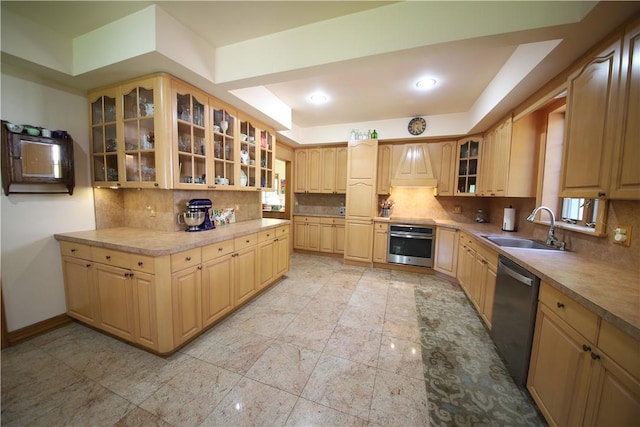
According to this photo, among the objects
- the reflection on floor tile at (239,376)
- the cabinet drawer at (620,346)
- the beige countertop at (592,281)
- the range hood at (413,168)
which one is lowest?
the reflection on floor tile at (239,376)

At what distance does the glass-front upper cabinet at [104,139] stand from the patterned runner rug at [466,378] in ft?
10.9

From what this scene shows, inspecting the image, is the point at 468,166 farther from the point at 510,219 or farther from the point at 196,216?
the point at 196,216

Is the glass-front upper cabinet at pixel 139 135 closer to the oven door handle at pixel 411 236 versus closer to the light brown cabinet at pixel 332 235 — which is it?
the light brown cabinet at pixel 332 235

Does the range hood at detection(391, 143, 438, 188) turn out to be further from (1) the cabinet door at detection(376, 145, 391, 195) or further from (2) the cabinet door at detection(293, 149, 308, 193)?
(2) the cabinet door at detection(293, 149, 308, 193)

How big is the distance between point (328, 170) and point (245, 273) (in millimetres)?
2947

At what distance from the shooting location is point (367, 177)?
4.10m

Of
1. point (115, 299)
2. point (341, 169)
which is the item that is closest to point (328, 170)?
Result: point (341, 169)

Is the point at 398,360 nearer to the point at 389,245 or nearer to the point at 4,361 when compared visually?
the point at 389,245

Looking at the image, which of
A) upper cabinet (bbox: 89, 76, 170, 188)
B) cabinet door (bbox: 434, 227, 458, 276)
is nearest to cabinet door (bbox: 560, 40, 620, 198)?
cabinet door (bbox: 434, 227, 458, 276)

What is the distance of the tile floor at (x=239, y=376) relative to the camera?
1348mm

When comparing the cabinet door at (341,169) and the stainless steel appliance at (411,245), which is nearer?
the stainless steel appliance at (411,245)

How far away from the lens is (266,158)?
350cm

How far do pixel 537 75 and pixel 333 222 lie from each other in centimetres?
353

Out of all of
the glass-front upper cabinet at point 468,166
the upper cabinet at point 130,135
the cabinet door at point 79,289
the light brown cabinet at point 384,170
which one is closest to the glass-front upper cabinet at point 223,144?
the upper cabinet at point 130,135
